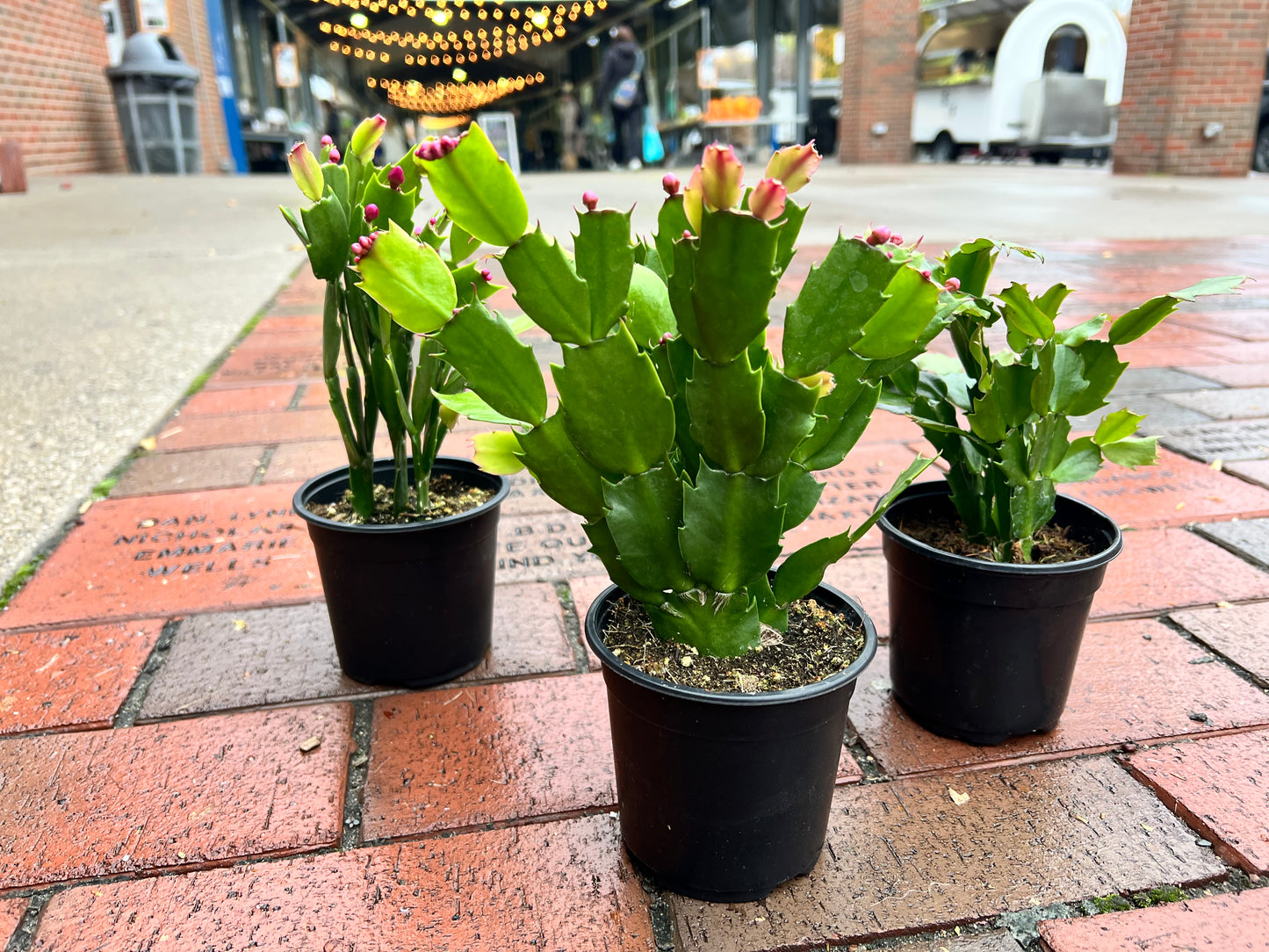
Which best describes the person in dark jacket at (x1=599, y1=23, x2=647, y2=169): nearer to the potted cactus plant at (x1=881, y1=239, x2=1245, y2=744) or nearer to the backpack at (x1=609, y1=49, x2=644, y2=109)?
the backpack at (x1=609, y1=49, x2=644, y2=109)

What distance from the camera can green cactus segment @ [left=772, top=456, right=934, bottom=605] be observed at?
1084 millimetres

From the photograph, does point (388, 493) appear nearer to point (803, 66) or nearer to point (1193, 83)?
point (1193, 83)

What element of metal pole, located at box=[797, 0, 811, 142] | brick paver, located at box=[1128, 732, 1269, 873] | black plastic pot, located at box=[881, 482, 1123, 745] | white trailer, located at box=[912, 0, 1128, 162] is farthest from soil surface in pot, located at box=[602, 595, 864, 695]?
metal pole, located at box=[797, 0, 811, 142]

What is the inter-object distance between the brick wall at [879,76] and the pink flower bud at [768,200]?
580 inches

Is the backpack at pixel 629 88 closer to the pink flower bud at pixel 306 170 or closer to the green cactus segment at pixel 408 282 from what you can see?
the pink flower bud at pixel 306 170

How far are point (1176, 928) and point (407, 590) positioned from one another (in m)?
1.17

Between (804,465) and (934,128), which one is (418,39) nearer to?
(934,128)

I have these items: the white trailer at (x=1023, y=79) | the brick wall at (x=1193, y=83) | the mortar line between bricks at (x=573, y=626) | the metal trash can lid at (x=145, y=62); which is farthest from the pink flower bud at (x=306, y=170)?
the white trailer at (x=1023, y=79)

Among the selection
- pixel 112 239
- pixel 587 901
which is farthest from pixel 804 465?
pixel 112 239

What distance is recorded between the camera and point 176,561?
205cm

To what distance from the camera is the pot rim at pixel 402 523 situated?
4.86 feet

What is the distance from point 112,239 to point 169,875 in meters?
5.80

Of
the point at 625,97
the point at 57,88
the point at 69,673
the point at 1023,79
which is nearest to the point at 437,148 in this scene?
the point at 69,673

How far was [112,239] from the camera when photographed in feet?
19.4
